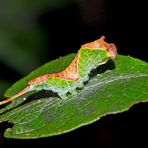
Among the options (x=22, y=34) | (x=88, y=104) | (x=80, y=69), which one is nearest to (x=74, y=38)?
(x=22, y=34)

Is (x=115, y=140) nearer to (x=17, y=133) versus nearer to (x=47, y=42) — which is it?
(x=47, y=42)

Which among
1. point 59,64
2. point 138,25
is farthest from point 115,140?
point 138,25

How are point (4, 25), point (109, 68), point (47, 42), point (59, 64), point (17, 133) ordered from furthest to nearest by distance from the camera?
point (47, 42), point (4, 25), point (59, 64), point (109, 68), point (17, 133)

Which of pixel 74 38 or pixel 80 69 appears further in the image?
pixel 74 38

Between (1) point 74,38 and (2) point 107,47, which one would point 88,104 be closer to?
(2) point 107,47

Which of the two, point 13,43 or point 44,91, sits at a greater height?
point 13,43
